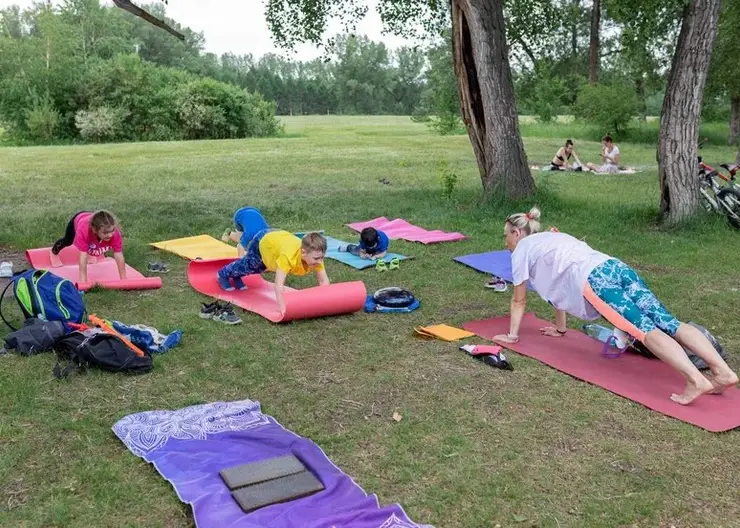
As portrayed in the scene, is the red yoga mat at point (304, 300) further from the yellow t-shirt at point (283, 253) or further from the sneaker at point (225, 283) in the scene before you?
the yellow t-shirt at point (283, 253)

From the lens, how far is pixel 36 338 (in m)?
4.96

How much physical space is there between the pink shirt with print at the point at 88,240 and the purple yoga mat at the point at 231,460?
3121 millimetres

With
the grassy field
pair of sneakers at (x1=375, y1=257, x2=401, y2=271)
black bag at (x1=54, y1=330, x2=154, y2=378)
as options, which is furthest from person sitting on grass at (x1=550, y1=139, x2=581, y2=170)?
black bag at (x1=54, y1=330, x2=154, y2=378)

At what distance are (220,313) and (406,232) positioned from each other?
4004 millimetres

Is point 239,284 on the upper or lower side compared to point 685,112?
lower

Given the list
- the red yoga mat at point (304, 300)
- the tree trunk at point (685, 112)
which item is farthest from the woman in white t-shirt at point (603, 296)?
the tree trunk at point (685, 112)

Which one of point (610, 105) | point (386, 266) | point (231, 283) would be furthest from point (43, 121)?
point (231, 283)

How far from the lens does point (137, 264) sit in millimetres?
7836

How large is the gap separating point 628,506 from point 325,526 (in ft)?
4.69

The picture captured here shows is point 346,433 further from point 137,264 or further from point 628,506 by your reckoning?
point 137,264

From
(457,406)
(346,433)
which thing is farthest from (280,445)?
(457,406)

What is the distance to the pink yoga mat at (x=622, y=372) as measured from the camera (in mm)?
4211

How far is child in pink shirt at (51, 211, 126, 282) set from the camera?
6.55 meters

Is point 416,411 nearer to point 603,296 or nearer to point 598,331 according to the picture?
point 603,296
